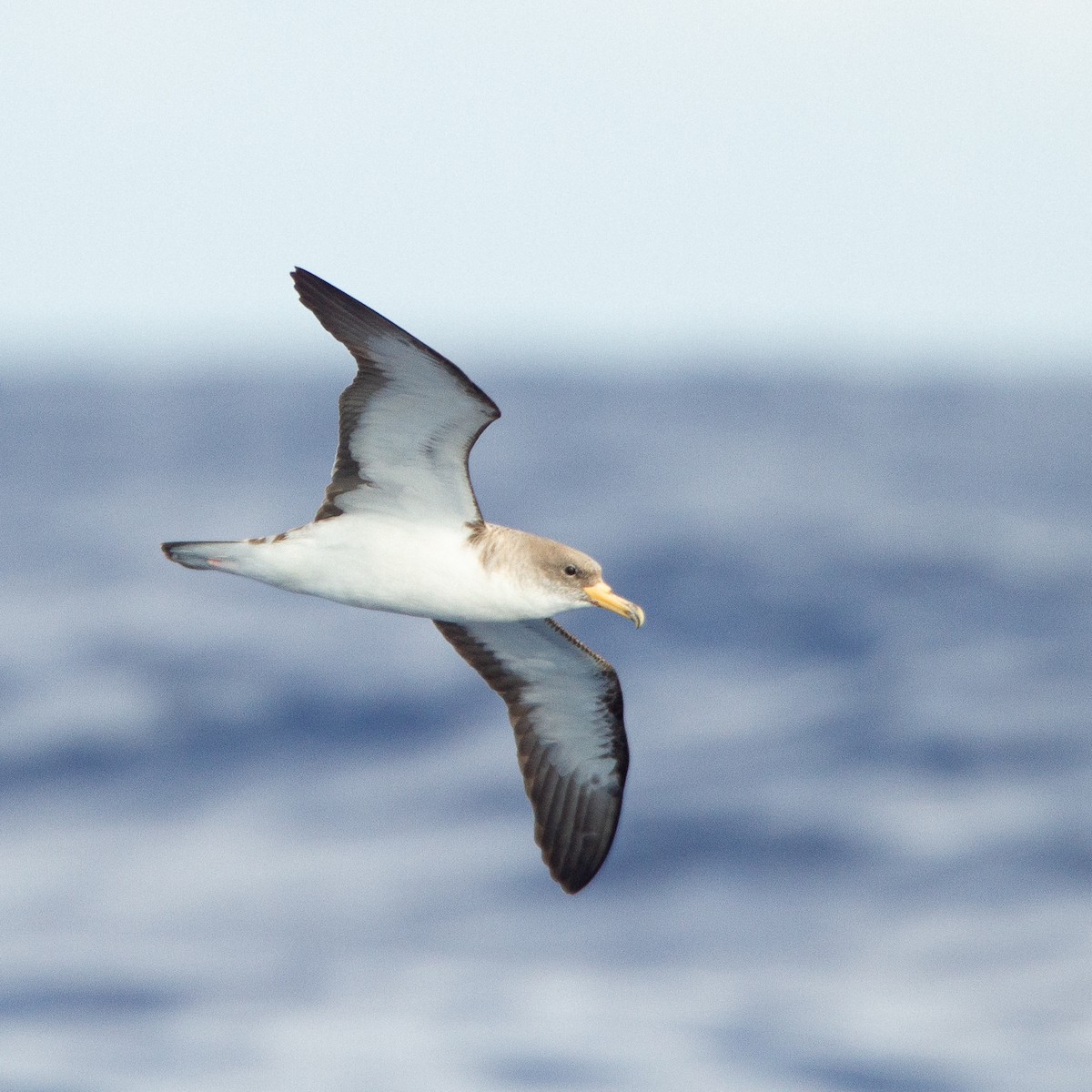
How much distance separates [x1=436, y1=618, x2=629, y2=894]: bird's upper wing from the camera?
555 inches

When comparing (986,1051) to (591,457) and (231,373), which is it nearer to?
(591,457)

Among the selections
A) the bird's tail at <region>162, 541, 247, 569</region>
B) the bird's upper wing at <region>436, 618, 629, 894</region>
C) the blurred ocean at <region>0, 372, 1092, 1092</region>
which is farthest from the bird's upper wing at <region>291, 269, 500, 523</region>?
the blurred ocean at <region>0, 372, 1092, 1092</region>

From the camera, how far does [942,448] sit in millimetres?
74625

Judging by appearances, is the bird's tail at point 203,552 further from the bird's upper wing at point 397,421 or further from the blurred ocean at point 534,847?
the blurred ocean at point 534,847

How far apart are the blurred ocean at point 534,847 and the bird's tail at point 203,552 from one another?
21213 millimetres

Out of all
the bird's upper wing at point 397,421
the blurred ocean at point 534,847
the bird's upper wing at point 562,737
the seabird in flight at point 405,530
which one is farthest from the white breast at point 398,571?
the blurred ocean at point 534,847

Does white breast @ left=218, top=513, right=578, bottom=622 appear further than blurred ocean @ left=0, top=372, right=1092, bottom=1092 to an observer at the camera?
No

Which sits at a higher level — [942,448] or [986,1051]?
[942,448]

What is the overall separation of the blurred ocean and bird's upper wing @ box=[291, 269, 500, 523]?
69.5 ft

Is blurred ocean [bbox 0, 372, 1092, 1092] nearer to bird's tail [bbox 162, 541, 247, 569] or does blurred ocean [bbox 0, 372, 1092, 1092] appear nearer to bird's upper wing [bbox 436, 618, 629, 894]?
bird's upper wing [bbox 436, 618, 629, 894]

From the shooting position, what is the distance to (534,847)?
36.9m

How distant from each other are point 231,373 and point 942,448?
229ft

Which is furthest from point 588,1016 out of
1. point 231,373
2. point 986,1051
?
point 231,373

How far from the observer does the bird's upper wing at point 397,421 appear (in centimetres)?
1117
